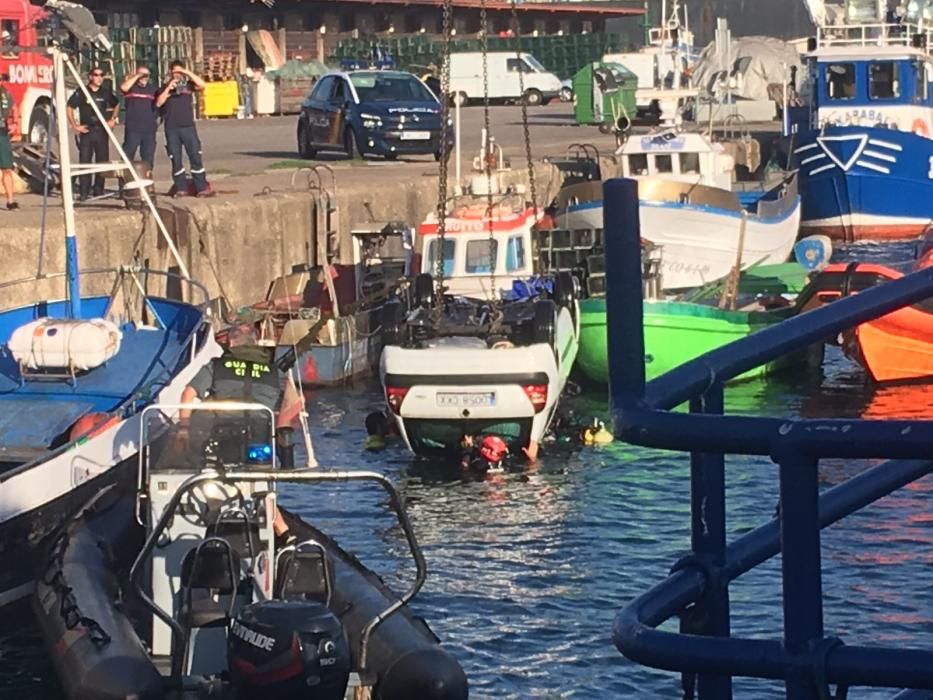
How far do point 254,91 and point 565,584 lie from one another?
38.3 meters

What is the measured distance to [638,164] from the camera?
1091 inches

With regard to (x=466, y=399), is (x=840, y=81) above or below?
above

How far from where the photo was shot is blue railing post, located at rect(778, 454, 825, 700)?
2336mm

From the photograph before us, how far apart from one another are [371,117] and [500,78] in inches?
1002

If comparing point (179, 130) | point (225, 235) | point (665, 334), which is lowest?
point (665, 334)

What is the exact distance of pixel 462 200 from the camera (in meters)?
19.4

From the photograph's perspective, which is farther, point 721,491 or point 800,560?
point 721,491

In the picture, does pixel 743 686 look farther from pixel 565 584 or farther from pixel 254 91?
pixel 254 91

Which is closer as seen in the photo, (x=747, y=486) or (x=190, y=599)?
(x=190, y=599)

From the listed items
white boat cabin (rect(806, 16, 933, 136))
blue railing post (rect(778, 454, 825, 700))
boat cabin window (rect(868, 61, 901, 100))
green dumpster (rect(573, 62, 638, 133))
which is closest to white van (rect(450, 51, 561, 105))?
green dumpster (rect(573, 62, 638, 133))

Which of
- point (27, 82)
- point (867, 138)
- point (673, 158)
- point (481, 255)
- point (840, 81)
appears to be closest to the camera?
point (481, 255)

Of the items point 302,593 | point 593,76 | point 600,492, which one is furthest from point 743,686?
point 593,76

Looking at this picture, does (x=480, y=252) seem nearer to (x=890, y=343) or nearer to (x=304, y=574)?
(x=890, y=343)

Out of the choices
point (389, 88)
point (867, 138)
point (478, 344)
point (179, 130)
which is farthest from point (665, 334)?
point (867, 138)
